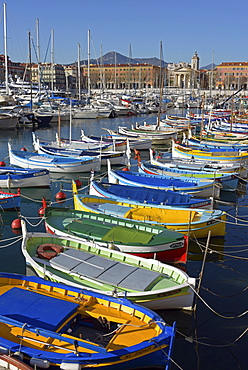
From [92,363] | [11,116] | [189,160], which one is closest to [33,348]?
[92,363]

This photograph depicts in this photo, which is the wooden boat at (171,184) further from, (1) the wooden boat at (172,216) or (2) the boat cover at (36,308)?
(2) the boat cover at (36,308)

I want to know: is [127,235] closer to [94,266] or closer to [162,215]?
[94,266]

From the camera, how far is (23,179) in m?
27.9

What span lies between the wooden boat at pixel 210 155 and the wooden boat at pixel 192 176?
516cm

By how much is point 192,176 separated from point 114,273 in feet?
53.1

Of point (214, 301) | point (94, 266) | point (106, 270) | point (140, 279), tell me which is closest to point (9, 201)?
point (94, 266)

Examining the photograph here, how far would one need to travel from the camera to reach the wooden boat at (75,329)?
9000mm

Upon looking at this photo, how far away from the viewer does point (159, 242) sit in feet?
52.7

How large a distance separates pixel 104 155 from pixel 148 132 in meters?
18.0

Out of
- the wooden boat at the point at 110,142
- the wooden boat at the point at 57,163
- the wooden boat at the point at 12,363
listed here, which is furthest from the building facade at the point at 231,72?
the wooden boat at the point at 12,363

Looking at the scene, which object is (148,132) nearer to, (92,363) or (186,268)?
(186,268)

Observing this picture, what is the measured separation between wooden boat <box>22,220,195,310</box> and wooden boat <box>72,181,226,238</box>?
171 inches

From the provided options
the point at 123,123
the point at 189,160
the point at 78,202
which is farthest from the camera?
the point at 123,123

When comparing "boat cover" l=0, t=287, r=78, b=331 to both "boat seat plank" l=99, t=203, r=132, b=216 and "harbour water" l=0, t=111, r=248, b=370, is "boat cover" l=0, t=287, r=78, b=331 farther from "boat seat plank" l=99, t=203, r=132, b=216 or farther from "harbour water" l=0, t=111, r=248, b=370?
"boat seat plank" l=99, t=203, r=132, b=216
